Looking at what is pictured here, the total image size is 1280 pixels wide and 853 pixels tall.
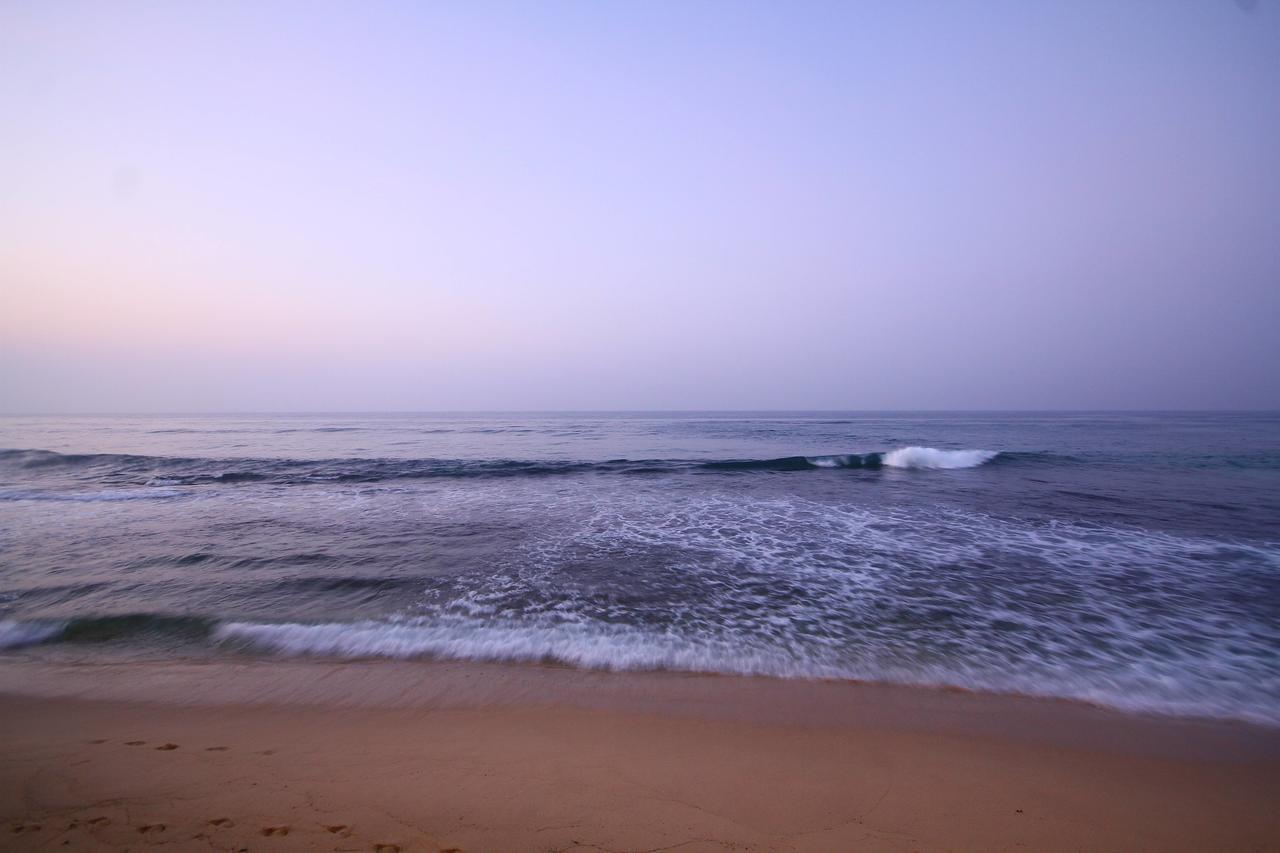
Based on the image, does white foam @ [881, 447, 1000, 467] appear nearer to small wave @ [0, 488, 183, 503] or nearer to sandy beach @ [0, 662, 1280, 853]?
sandy beach @ [0, 662, 1280, 853]

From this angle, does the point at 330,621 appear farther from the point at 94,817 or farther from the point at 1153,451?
the point at 1153,451

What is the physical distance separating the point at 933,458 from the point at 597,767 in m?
24.4

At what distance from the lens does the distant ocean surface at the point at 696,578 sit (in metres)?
5.35

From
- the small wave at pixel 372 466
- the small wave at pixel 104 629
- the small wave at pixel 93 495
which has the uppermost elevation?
the small wave at pixel 372 466

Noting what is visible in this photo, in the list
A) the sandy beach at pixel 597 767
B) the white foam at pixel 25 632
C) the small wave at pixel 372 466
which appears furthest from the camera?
the small wave at pixel 372 466

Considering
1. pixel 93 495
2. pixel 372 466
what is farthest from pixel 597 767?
pixel 372 466

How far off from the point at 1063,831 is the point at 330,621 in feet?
23.3

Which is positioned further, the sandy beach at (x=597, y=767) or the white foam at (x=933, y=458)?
the white foam at (x=933, y=458)

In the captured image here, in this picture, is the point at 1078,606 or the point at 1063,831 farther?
the point at 1078,606

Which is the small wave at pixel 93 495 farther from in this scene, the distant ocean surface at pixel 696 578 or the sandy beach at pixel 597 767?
the sandy beach at pixel 597 767

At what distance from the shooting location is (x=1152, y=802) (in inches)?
127

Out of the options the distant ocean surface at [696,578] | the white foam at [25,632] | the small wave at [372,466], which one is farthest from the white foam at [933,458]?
the white foam at [25,632]

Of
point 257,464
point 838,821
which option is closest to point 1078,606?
point 838,821

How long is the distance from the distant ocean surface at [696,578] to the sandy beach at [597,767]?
56cm
